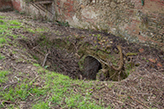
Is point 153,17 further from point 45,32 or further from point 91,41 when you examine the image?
point 45,32

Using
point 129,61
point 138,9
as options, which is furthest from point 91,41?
point 138,9

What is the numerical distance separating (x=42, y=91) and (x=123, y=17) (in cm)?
408

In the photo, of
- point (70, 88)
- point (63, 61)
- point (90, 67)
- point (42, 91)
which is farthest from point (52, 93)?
point (90, 67)

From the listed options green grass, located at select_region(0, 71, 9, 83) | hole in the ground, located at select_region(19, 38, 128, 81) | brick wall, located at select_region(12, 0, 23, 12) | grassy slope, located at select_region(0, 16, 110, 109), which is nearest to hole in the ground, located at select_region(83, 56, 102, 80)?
hole in the ground, located at select_region(19, 38, 128, 81)

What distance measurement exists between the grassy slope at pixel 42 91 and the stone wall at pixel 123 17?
2982 mm

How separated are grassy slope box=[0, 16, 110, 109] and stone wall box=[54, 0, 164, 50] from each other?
2982mm

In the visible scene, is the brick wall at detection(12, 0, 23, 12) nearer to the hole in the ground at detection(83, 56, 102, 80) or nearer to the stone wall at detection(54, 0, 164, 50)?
the stone wall at detection(54, 0, 164, 50)

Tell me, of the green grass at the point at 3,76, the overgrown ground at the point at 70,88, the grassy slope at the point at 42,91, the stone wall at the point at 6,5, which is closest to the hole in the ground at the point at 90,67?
the overgrown ground at the point at 70,88

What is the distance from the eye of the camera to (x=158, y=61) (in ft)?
13.7

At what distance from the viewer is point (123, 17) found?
520cm

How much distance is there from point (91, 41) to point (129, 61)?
1.78m

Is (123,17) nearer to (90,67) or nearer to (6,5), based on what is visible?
(90,67)

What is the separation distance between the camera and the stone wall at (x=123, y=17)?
449 centimetres

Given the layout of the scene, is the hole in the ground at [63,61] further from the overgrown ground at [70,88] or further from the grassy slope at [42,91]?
the grassy slope at [42,91]
